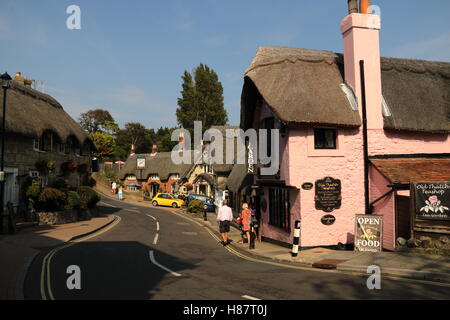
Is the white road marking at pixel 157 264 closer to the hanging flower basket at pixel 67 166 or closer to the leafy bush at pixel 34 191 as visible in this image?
the leafy bush at pixel 34 191

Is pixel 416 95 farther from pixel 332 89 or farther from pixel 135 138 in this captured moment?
pixel 135 138

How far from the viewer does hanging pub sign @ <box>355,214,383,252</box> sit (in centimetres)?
1189

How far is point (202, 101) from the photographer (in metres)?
65.1

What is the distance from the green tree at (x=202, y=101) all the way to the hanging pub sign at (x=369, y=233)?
177 ft

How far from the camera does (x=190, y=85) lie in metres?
66.4

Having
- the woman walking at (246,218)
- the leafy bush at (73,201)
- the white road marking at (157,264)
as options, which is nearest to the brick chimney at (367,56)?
the woman walking at (246,218)

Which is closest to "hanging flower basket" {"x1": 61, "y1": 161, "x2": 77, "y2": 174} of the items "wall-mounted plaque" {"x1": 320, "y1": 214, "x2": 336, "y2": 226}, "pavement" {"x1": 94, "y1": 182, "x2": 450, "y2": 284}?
"pavement" {"x1": 94, "y1": 182, "x2": 450, "y2": 284}

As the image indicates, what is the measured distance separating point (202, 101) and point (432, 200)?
56418mm

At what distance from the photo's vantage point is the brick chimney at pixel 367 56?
572 inches

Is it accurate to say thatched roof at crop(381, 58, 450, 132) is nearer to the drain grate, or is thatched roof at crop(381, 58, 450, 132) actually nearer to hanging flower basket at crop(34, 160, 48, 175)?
the drain grate

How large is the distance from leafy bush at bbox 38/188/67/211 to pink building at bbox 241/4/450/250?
13001 millimetres
